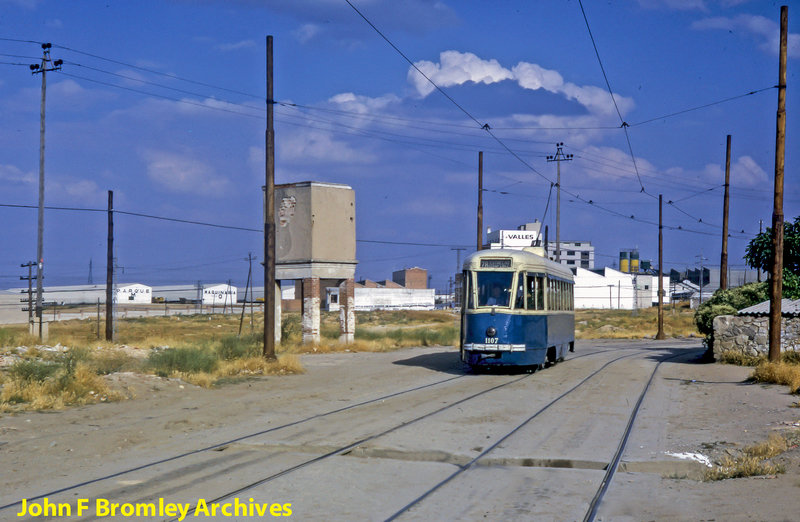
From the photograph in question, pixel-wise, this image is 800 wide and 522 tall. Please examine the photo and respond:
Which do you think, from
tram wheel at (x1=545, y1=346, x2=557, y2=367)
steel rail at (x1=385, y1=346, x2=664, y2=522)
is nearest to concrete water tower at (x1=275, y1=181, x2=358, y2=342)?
tram wheel at (x1=545, y1=346, x2=557, y2=367)

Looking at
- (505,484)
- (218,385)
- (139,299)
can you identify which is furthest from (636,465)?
(139,299)

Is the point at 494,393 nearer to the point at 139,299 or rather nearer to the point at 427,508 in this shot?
the point at 427,508

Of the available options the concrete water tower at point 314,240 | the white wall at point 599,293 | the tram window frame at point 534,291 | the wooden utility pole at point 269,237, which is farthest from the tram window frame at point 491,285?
the white wall at point 599,293

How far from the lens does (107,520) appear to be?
24.0 feet

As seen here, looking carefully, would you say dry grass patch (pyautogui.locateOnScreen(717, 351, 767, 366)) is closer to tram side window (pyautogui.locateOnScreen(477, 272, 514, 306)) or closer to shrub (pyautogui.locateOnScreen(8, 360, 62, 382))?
tram side window (pyautogui.locateOnScreen(477, 272, 514, 306))

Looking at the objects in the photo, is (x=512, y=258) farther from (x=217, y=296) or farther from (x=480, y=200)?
(x=217, y=296)

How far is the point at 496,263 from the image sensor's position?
73.2ft

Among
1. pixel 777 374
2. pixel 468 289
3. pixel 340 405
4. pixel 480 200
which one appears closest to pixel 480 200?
pixel 480 200

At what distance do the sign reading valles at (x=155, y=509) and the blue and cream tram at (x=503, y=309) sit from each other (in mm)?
14463

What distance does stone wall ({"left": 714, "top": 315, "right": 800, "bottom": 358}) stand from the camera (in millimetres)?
26094

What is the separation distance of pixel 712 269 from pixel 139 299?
114 m

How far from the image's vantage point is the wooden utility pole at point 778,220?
22.7 metres

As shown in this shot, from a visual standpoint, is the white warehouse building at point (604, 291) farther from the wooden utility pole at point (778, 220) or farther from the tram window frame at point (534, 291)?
the tram window frame at point (534, 291)

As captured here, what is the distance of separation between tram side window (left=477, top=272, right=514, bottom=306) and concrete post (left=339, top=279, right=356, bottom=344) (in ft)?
51.4
